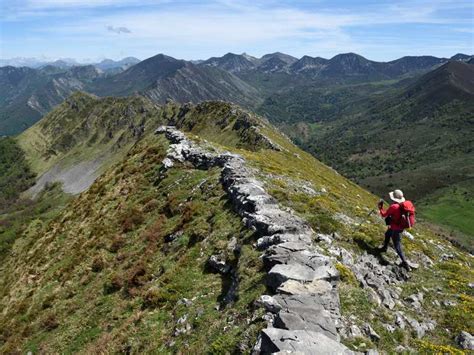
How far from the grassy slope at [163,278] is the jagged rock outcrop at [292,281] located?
92 centimetres

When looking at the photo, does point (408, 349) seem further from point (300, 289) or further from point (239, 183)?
point (239, 183)

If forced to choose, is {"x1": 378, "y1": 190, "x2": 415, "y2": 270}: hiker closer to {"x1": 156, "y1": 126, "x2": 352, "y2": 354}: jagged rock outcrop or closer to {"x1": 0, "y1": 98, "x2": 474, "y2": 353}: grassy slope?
{"x1": 0, "y1": 98, "x2": 474, "y2": 353}: grassy slope

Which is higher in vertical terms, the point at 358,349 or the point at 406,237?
the point at 358,349

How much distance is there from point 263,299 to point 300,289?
1696mm

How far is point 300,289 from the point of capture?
17.5 m

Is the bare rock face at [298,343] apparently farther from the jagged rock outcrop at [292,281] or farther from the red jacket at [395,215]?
the red jacket at [395,215]

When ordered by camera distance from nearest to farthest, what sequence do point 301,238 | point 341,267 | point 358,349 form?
point 358,349 < point 341,267 < point 301,238

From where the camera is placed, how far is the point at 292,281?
18.0m

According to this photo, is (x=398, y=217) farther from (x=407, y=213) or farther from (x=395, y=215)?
(x=407, y=213)

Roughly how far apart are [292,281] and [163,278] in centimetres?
1061

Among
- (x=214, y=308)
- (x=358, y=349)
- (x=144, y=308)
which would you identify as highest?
(x=358, y=349)

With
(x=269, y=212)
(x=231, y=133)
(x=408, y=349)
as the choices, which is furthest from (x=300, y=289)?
(x=231, y=133)

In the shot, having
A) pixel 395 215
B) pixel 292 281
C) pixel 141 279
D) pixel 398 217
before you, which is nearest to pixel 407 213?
pixel 398 217

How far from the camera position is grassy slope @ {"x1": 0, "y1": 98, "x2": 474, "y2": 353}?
18.9 meters
